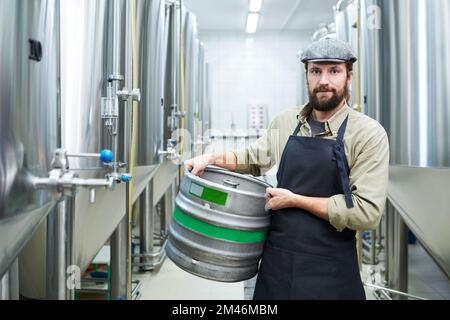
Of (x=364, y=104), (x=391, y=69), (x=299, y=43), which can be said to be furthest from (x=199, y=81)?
(x=391, y=69)

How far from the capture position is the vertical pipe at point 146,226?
2828mm

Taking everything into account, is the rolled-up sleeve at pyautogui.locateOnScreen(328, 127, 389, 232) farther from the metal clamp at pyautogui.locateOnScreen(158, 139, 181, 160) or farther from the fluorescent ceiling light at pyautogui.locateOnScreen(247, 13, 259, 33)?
the fluorescent ceiling light at pyautogui.locateOnScreen(247, 13, 259, 33)

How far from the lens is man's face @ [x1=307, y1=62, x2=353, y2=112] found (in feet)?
4.07

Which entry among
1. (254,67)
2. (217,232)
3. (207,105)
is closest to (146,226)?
(217,232)

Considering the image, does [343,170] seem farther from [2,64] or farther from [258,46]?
[258,46]

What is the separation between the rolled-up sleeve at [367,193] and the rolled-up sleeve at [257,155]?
35 cm

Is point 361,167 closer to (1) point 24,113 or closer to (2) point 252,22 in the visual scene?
(1) point 24,113

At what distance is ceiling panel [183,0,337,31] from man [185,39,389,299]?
4112mm

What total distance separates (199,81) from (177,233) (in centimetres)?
388

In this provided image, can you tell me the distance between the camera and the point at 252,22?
18.8 feet

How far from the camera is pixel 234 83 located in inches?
252

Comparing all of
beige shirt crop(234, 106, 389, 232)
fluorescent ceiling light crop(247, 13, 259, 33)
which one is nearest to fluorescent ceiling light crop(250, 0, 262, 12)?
fluorescent ceiling light crop(247, 13, 259, 33)

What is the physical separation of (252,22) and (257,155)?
4.63 m

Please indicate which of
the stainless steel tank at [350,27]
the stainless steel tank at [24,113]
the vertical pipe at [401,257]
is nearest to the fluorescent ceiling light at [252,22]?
the stainless steel tank at [350,27]
